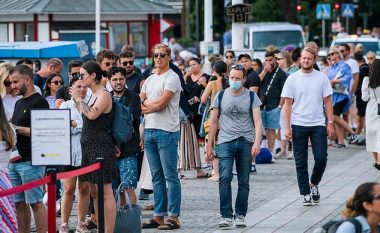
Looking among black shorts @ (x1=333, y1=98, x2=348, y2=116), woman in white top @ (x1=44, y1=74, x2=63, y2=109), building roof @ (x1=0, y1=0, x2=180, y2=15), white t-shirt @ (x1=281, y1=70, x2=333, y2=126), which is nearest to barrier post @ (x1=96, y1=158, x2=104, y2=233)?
woman in white top @ (x1=44, y1=74, x2=63, y2=109)

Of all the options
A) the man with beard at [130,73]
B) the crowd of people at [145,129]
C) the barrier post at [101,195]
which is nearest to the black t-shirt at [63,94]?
the crowd of people at [145,129]

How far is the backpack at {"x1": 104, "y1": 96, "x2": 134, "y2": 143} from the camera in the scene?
11.8 metres

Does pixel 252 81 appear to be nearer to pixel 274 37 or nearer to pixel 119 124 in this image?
pixel 119 124

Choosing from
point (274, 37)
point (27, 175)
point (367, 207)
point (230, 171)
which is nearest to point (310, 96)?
point (230, 171)

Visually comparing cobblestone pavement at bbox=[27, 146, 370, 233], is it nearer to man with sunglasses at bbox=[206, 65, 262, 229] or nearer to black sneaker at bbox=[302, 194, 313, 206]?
man with sunglasses at bbox=[206, 65, 262, 229]

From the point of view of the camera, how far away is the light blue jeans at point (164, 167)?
42.6 ft

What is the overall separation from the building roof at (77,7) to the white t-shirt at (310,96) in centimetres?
2202

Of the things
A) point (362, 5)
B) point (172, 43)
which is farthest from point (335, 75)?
point (362, 5)

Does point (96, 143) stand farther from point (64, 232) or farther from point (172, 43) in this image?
point (172, 43)

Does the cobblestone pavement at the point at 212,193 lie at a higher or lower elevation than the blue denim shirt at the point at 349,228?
lower

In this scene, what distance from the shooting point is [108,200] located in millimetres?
11727

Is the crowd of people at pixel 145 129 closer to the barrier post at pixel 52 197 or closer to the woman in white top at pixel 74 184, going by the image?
the woman in white top at pixel 74 184

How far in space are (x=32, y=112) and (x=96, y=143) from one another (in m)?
1.25

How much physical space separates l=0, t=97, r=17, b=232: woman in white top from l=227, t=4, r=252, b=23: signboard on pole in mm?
14652
